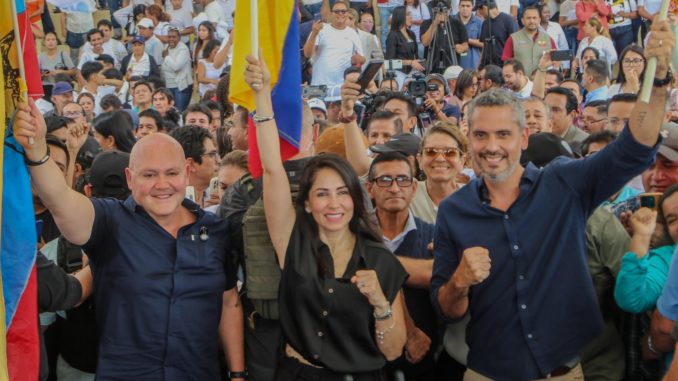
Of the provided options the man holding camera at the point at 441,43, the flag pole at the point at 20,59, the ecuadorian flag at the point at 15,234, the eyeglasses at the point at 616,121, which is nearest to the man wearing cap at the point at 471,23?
the man holding camera at the point at 441,43

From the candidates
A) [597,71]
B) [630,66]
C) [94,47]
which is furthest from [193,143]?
[94,47]

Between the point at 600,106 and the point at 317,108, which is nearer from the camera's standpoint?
the point at 600,106

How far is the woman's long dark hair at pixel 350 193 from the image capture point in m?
4.13

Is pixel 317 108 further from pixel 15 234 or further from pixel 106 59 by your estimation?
pixel 106 59

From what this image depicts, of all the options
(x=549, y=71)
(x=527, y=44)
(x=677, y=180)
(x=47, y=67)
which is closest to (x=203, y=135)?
(x=677, y=180)

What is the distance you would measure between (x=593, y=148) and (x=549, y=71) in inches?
227

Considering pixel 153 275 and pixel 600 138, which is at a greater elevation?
pixel 600 138

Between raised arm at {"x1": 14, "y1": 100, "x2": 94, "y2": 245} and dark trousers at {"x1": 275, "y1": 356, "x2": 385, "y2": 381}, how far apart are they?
105 centimetres

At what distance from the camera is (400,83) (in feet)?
43.0

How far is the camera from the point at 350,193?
4.12m

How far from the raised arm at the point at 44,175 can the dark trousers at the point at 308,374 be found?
1052mm

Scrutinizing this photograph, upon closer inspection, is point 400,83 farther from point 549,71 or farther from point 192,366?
point 192,366

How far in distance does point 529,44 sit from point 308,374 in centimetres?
1042

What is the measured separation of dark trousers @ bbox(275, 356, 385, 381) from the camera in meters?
4.00
